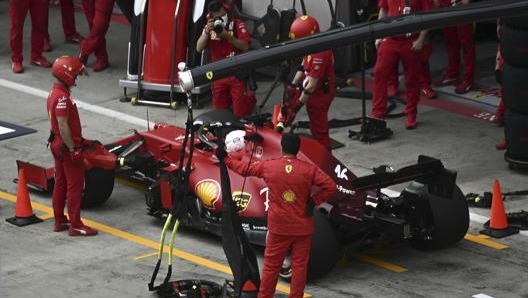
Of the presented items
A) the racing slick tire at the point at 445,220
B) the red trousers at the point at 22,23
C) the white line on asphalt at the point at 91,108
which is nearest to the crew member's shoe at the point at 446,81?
the white line on asphalt at the point at 91,108

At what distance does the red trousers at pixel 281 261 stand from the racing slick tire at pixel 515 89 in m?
5.13

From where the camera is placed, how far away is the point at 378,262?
43.9 feet

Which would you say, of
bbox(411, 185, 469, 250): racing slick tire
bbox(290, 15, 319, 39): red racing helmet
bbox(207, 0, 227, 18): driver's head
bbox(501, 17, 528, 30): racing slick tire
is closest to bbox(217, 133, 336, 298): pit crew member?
bbox(411, 185, 469, 250): racing slick tire

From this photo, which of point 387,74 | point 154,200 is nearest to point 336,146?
point 387,74

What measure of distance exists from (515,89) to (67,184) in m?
5.27

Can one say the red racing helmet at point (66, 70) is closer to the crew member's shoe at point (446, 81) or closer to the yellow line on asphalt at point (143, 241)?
the yellow line on asphalt at point (143, 241)

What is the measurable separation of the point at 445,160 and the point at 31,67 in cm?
724

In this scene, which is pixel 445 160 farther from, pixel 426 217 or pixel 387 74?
pixel 426 217

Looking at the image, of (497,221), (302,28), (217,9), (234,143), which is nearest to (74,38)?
(217,9)

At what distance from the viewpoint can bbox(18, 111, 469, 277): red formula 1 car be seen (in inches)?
504

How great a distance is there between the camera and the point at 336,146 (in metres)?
17.2

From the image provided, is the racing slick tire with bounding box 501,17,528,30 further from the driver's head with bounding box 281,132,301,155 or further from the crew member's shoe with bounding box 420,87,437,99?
the driver's head with bounding box 281,132,301,155

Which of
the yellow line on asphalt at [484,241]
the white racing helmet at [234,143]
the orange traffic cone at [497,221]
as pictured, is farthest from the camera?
the orange traffic cone at [497,221]

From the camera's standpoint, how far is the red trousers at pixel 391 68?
17672 millimetres
